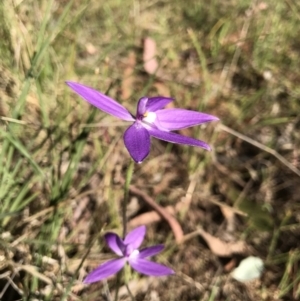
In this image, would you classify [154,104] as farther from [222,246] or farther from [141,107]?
[222,246]

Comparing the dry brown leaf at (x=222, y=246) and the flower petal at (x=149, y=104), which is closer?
the flower petal at (x=149, y=104)

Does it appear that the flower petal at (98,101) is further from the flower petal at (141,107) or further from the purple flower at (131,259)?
the purple flower at (131,259)

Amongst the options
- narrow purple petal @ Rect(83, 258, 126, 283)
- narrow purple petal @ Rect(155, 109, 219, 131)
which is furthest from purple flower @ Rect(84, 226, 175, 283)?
narrow purple petal @ Rect(155, 109, 219, 131)

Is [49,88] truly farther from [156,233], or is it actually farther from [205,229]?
[205,229]

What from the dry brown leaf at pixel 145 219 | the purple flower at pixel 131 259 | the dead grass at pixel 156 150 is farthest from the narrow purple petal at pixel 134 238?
the dry brown leaf at pixel 145 219

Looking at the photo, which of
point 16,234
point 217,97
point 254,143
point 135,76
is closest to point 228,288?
point 254,143

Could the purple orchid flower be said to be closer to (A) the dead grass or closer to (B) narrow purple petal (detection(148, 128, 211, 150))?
(B) narrow purple petal (detection(148, 128, 211, 150))
